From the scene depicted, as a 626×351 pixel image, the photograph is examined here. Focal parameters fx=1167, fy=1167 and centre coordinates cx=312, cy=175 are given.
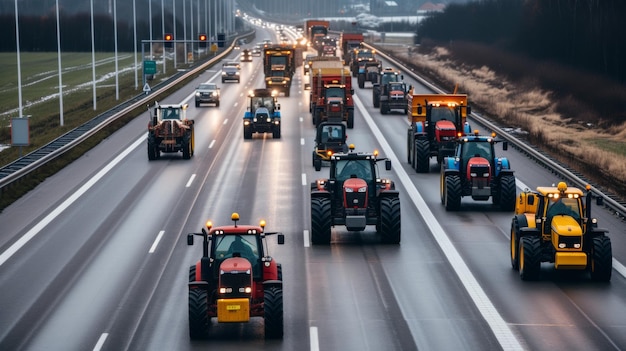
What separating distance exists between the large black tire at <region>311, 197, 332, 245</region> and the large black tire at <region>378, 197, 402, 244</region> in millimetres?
1448

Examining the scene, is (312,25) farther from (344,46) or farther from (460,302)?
(460,302)

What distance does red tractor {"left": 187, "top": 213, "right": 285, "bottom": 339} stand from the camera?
71.6 ft

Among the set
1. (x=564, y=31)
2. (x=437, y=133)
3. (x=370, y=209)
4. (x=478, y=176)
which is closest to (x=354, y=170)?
(x=370, y=209)

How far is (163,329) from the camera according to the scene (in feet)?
78.1

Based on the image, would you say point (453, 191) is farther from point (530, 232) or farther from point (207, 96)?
point (207, 96)

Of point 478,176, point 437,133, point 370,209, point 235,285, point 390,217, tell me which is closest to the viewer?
point 235,285

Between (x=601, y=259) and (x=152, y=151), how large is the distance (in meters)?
28.2

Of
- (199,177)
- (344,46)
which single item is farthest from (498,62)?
(199,177)

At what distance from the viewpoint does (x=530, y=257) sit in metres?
27.5

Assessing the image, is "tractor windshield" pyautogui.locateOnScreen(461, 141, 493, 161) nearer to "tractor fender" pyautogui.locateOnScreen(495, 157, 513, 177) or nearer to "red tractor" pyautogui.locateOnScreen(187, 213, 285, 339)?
"tractor fender" pyautogui.locateOnScreen(495, 157, 513, 177)

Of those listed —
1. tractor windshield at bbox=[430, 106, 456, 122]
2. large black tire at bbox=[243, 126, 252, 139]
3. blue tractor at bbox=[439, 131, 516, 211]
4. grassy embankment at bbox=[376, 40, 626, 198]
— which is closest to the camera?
blue tractor at bbox=[439, 131, 516, 211]

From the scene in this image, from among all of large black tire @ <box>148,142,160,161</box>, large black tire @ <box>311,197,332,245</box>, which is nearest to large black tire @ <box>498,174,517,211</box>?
large black tire @ <box>311,197,332,245</box>

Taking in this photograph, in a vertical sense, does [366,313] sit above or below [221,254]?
below

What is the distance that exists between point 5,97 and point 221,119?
1935 inches
